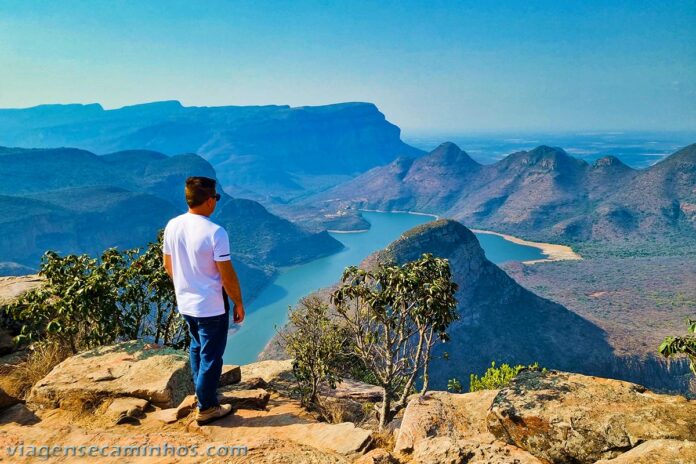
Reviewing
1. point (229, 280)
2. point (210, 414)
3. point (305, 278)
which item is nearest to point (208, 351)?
point (210, 414)

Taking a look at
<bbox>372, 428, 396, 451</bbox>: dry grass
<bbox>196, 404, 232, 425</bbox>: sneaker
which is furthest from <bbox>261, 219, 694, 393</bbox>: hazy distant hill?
<bbox>196, 404, 232, 425</bbox>: sneaker

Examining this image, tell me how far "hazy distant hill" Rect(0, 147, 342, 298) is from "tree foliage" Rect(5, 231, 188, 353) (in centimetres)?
9373

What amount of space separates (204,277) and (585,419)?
5.03 metres

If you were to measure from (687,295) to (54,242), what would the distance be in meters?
Answer: 145

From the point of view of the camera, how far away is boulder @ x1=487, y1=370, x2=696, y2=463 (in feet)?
16.6

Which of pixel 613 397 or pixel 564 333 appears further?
pixel 564 333

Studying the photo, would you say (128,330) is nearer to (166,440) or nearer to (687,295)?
(166,440)

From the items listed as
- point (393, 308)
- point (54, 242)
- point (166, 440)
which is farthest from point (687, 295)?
point (54, 242)

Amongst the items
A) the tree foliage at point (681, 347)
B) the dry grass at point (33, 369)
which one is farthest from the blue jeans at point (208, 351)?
the tree foliage at point (681, 347)

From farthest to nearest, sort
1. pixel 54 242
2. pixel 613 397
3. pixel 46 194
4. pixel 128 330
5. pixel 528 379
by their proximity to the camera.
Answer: pixel 46 194 < pixel 54 242 < pixel 128 330 < pixel 528 379 < pixel 613 397

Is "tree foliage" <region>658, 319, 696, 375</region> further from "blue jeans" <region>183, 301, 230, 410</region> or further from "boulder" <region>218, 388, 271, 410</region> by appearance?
"blue jeans" <region>183, 301, 230, 410</region>

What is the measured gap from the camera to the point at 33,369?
287 inches

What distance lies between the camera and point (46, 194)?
124 meters

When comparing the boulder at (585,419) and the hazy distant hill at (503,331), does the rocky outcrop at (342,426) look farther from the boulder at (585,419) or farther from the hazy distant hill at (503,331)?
the hazy distant hill at (503,331)
